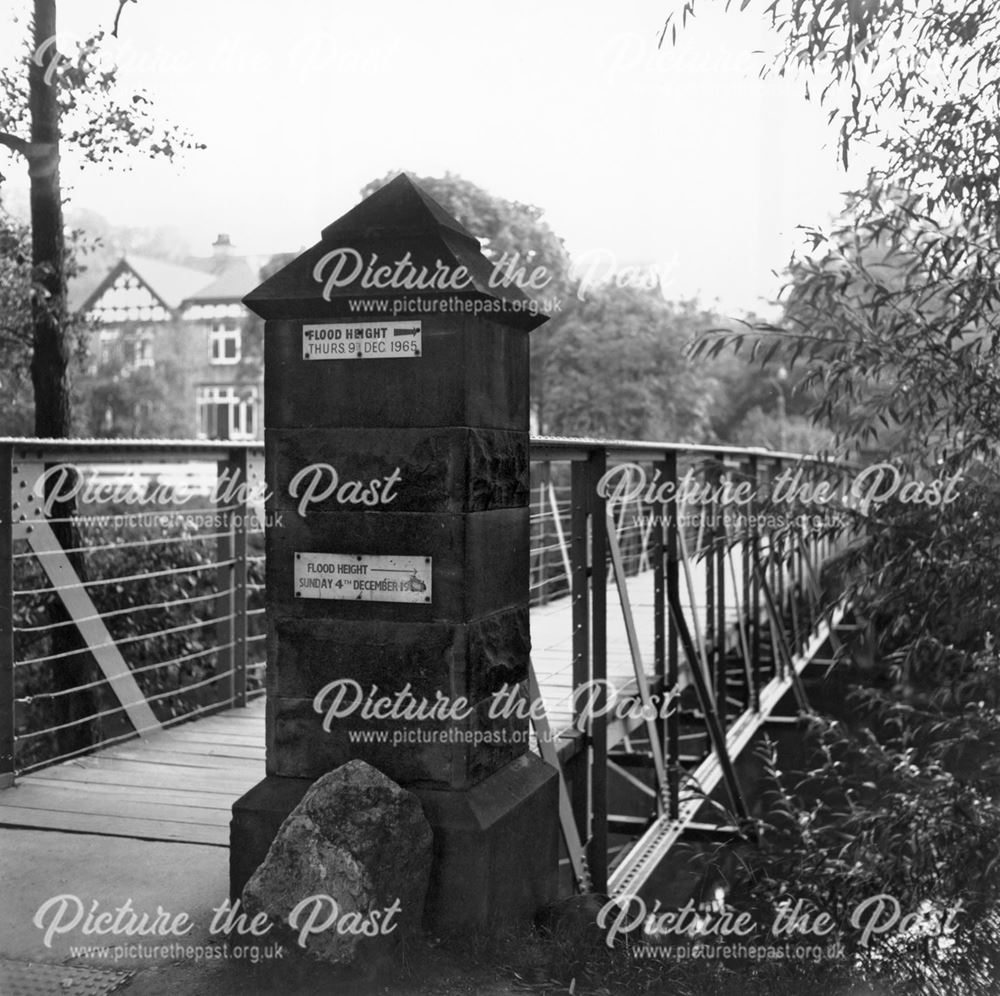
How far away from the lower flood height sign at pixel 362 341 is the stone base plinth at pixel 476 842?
3.69 ft

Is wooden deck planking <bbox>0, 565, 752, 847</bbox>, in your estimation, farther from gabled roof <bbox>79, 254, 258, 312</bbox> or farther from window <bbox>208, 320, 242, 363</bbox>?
window <bbox>208, 320, 242, 363</bbox>

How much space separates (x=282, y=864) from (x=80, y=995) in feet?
1.70

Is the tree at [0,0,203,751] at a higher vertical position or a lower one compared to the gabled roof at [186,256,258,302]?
lower

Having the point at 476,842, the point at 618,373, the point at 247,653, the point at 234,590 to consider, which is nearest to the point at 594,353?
the point at 618,373

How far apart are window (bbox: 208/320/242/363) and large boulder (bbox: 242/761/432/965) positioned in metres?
43.2

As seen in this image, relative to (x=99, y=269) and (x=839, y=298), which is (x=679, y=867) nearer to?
(x=839, y=298)

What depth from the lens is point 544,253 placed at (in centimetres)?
2770

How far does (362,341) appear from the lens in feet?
11.3

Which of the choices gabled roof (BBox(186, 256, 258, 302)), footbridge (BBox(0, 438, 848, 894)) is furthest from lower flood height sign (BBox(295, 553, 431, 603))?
gabled roof (BBox(186, 256, 258, 302))

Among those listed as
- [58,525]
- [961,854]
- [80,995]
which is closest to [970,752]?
[961,854]

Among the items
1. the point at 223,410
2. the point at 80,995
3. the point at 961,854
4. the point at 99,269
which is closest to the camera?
the point at 80,995

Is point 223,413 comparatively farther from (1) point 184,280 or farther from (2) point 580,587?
(2) point 580,587

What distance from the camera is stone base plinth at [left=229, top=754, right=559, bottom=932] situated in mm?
3299

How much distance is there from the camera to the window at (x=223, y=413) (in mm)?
45125
